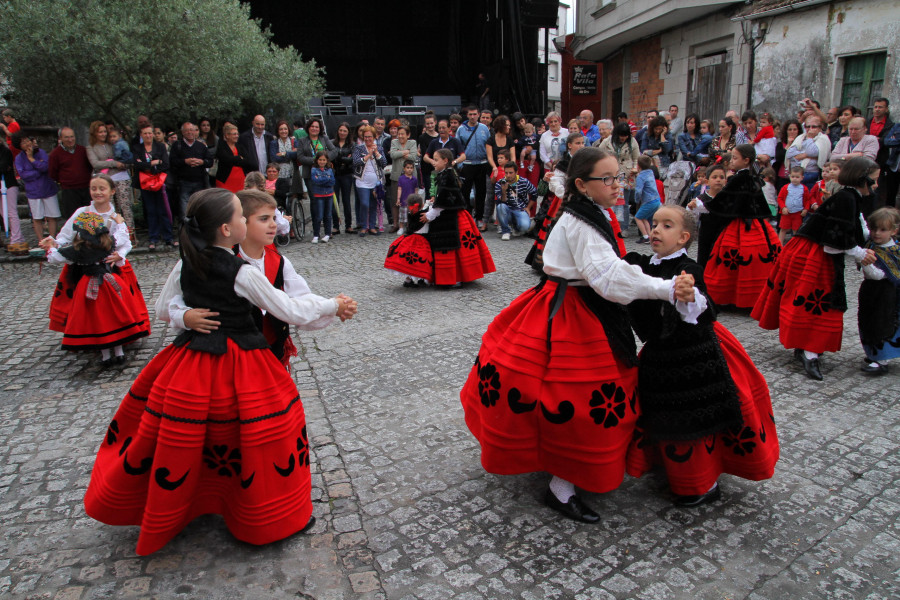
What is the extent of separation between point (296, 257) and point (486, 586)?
8.32 m

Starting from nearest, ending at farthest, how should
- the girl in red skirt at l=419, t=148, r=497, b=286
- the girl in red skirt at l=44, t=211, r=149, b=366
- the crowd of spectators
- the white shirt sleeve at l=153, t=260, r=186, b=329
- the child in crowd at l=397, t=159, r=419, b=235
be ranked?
the white shirt sleeve at l=153, t=260, r=186, b=329
the girl in red skirt at l=44, t=211, r=149, b=366
the girl in red skirt at l=419, t=148, r=497, b=286
the crowd of spectators
the child in crowd at l=397, t=159, r=419, b=235

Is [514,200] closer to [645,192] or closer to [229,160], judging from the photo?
[645,192]

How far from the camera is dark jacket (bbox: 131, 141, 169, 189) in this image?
10477mm

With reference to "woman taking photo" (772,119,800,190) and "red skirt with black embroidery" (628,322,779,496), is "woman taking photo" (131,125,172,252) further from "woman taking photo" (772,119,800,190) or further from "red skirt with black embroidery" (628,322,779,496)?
"woman taking photo" (772,119,800,190)

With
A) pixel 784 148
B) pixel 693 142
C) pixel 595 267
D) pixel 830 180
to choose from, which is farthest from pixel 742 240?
pixel 693 142

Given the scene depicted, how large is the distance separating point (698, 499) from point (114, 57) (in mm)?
11060

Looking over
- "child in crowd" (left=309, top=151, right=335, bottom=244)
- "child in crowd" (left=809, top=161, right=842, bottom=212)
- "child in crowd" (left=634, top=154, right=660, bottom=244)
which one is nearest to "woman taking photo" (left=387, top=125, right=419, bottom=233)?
"child in crowd" (left=309, top=151, right=335, bottom=244)

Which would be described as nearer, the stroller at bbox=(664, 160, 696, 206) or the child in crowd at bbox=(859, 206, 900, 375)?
the child in crowd at bbox=(859, 206, 900, 375)

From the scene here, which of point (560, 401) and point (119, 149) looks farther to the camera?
point (119, 149)

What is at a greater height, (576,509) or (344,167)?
(344,167)

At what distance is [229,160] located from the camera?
11.0 metres

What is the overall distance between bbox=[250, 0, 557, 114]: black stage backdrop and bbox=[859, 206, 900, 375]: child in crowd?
18.5 m

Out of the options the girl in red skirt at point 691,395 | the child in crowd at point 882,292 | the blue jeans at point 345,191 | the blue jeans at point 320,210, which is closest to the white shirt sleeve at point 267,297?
the girl in red skirt at point 691,395

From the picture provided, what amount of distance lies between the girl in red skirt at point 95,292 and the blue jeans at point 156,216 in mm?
5539
